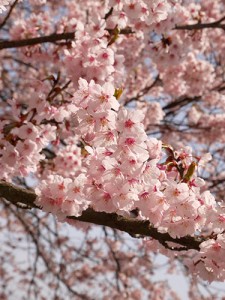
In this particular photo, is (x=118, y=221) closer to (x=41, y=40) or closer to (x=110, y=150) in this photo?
(x=110, y=150)

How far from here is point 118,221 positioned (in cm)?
248

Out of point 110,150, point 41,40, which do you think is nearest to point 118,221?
point 110,150

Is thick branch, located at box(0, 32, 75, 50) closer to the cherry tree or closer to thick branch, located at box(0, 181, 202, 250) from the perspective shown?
the cherry tree

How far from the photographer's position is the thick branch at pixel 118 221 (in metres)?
2.45

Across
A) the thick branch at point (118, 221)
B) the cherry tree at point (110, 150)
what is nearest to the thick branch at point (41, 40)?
the cherry tree at point (110, 150)

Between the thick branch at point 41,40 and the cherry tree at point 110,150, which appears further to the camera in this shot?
the thick branch at point 41,40

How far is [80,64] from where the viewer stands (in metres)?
3.72

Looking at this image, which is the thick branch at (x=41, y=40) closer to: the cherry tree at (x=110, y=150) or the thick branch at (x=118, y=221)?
the cherry tree at (x=110, y=150)

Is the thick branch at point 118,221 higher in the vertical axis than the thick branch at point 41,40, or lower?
lower

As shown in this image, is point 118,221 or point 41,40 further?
point 41,40

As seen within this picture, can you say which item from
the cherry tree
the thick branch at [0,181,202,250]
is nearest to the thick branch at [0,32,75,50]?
the cherry tree

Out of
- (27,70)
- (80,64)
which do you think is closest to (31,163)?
(80,64)

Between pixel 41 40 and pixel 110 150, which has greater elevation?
pixel 41 40

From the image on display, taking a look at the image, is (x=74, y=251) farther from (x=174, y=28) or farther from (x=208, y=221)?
(x=208, y=221)
